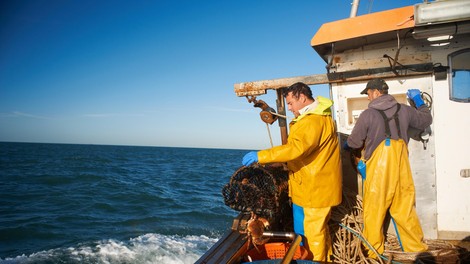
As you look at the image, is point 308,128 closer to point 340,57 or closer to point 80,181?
point 340,57

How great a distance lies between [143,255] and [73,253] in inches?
83.2

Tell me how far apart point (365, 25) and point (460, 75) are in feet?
5.15

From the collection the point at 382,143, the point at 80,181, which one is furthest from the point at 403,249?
the point at 80,181

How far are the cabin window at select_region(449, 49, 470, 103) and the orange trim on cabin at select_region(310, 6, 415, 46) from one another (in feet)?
3.66

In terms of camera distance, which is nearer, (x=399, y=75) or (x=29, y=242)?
(x=399, y=75)

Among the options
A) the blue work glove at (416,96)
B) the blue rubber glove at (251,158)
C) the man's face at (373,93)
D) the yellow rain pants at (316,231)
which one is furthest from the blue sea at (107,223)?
the blue work glove at (416,96)

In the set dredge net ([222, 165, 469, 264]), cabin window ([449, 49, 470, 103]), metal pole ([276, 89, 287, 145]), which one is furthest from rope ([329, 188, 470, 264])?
cabin window ([449, 49, 470, 103])

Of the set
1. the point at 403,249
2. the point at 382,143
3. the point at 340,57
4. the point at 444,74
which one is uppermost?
the point at 340,57

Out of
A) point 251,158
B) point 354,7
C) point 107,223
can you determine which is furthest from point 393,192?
point 107,223

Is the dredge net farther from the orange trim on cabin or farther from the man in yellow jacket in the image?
the orange trim on cabin

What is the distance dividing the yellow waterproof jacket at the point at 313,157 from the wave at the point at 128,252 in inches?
236

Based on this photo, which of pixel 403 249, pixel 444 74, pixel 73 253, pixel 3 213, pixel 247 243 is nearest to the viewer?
pixel 247 243

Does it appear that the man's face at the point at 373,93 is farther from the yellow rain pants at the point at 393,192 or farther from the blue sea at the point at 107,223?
the blue sea at the point at 107,223

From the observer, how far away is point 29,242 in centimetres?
838
